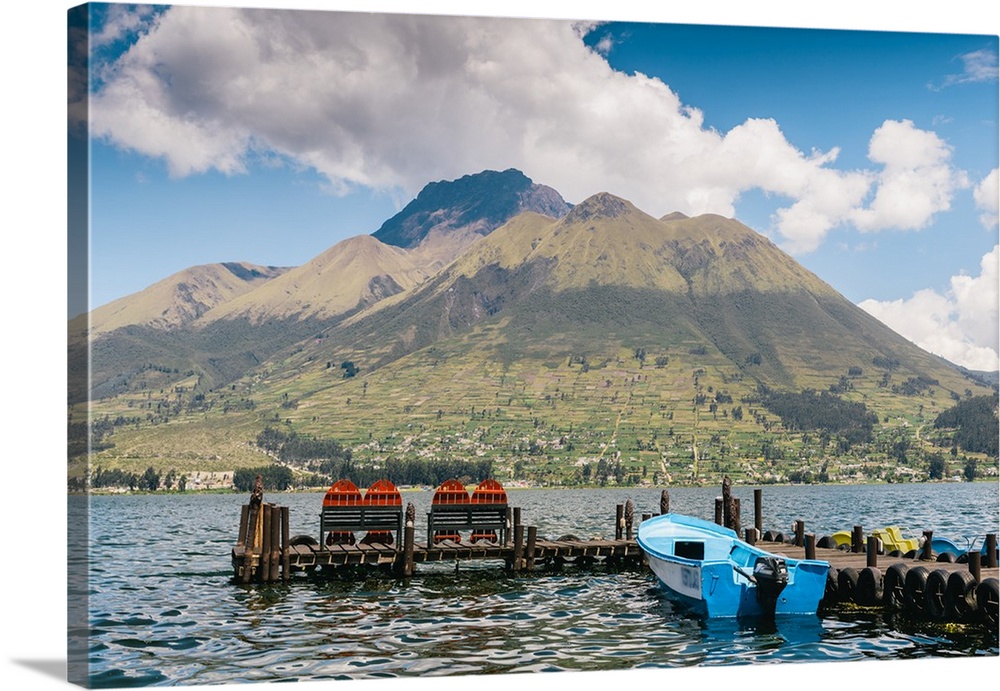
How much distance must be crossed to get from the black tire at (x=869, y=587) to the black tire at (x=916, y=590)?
3.09 ft

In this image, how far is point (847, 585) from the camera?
27.4m

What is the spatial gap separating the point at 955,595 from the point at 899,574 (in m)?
2.24

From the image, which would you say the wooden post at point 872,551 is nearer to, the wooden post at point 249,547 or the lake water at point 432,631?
the lake water at point 432,631

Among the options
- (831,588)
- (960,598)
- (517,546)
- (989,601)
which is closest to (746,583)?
(831,588)

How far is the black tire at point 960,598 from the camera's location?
78.1 feet

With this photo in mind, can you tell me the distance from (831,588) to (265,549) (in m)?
15.1

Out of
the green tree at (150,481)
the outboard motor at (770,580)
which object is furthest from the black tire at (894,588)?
the green tree at (150,481)

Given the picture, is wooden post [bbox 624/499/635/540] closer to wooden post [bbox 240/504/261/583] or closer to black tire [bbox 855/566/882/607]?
black tire [bbox 855/566/882/607]

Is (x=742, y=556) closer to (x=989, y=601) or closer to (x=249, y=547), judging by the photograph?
(x=989, y=601)

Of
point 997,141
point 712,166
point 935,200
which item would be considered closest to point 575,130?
point 712,166

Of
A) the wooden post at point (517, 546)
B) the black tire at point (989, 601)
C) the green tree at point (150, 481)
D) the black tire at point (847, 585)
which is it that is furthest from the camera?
the green tree at point (150, 481)

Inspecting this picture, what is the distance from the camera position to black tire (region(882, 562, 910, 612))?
2608 cm

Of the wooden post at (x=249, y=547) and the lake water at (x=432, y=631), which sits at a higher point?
the wooden post at (x=249, y=547)

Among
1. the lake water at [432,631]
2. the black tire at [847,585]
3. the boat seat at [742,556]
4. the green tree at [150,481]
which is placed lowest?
the green tree at [150,481]
